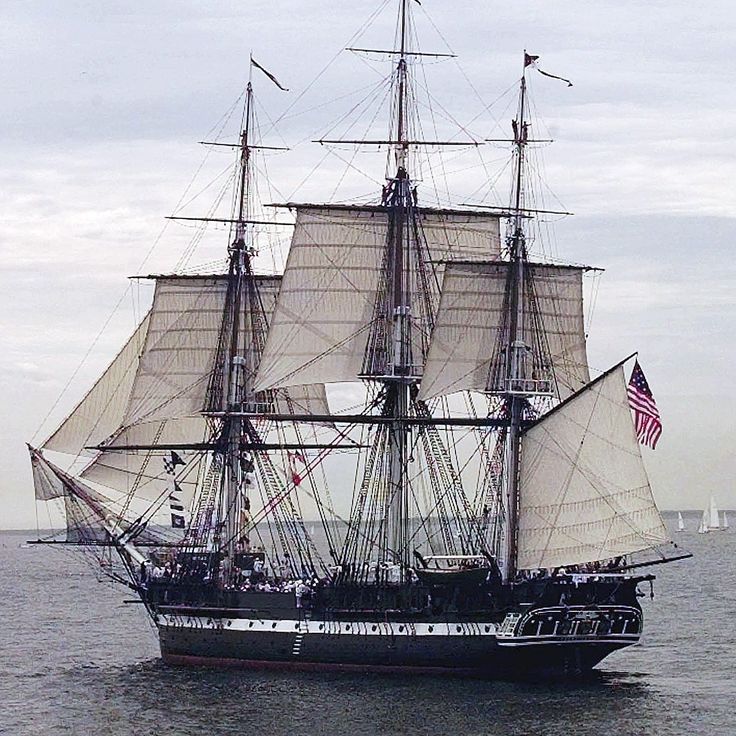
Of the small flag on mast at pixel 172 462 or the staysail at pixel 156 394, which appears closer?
the staysail at pixel 156 394

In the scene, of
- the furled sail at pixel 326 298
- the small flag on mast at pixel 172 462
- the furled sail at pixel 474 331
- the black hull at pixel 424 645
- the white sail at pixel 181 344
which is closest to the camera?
the black hull at pixel 424 645

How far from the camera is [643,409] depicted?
224 ft

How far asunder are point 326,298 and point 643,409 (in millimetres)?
15777

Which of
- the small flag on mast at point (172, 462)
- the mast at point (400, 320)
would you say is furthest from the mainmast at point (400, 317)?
the small flag on mast at point (172, 462)

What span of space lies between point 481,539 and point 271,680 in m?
10.9

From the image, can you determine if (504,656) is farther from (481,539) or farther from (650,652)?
(650,652)

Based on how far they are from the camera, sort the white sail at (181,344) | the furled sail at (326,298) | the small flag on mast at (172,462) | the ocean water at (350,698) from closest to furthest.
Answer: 1. the ocean water at (350,698)
2. the furled sail at (326,298)
3. the white sail at (181,344)
4. the small flag on mast at (172,462)

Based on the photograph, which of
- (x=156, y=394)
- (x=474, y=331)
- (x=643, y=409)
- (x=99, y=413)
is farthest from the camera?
(x=99, y=413)

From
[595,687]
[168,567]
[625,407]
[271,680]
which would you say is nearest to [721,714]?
[595,687]

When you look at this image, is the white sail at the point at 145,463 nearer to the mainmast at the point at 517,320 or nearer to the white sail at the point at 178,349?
the white sail at the point at 178,349

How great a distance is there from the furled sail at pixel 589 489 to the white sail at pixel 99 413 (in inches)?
846

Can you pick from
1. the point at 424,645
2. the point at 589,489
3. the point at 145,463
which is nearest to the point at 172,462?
the point at 145,463

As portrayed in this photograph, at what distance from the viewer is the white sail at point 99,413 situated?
8006 centimetres

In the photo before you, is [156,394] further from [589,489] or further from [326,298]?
[589,489]
